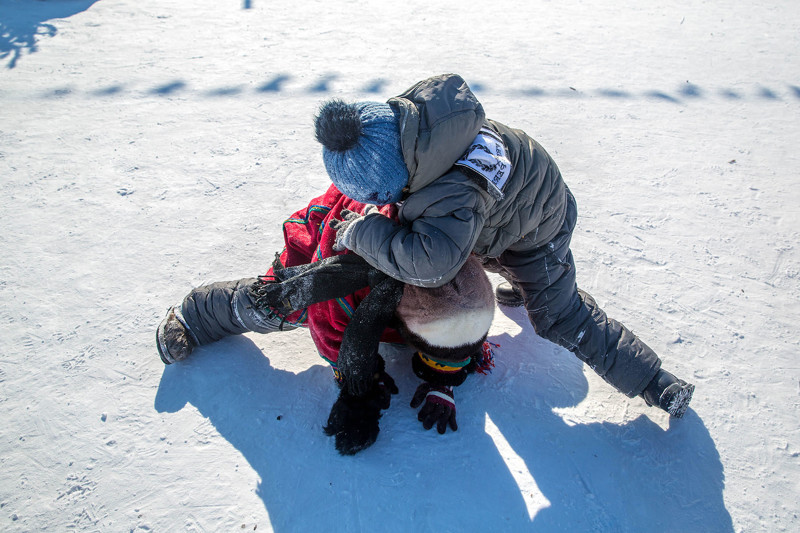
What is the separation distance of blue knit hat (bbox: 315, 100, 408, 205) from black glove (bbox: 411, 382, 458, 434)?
25.6 inches

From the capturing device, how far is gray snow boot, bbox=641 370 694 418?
1507mm

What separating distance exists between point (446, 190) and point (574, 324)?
25.7 inches

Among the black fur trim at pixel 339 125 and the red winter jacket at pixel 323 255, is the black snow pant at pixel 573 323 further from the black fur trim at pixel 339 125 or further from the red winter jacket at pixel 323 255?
the black fur trim at pixel 339 125

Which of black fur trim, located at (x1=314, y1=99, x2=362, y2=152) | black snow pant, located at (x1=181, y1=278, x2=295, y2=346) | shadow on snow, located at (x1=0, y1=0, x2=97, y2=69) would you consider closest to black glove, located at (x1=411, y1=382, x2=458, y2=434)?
black snow pant, located at (x1=181, y1=278, x2=295, y2=346)

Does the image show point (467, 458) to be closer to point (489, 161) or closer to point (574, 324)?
point (574, 324)

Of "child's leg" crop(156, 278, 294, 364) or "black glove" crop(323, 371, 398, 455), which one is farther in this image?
"child's leg" crop(156, 278, 294, 364)

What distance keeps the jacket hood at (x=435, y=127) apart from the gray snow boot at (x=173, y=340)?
3.13 ft

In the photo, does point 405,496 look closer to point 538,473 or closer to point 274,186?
point 538,473

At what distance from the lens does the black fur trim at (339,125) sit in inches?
47.5

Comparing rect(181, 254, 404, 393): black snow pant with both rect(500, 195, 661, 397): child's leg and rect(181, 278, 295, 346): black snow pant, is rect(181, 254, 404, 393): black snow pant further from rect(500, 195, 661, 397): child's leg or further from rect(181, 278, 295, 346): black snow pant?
rect(500, 195, 661, 397): child's leg

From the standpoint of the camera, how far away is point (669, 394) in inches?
59.4

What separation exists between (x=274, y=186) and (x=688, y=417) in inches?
79.2

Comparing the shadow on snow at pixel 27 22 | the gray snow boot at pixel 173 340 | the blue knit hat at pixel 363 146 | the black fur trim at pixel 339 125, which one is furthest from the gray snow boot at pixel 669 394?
the shadow on snow at pixel 27 22

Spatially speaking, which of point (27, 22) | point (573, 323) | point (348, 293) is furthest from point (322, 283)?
point (27, 22)
